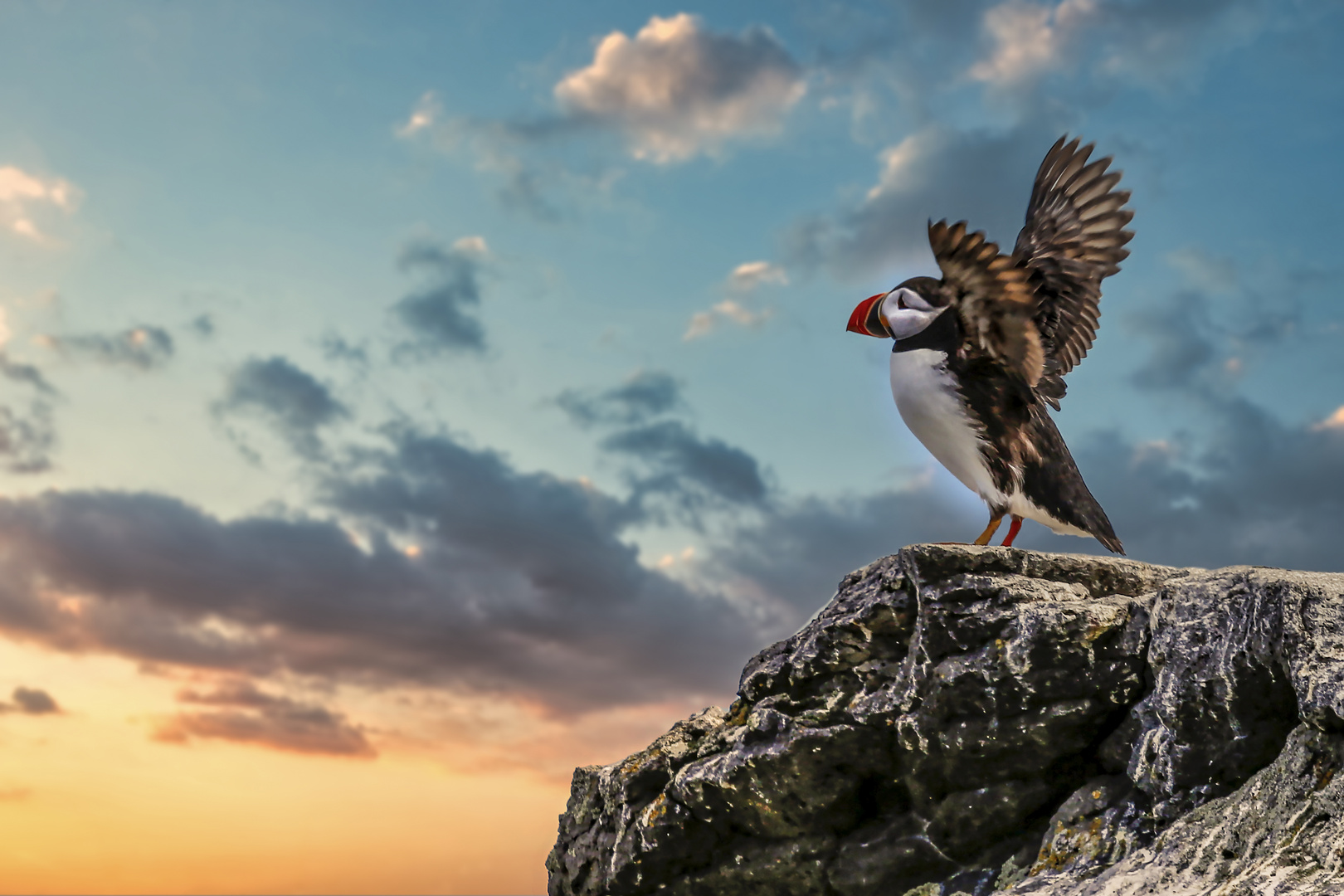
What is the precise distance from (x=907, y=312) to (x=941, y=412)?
3.36 ft

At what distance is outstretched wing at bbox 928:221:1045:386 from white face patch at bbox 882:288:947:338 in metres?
0.34

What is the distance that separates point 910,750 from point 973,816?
28.2 inches

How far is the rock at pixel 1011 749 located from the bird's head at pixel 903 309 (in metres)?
2.38

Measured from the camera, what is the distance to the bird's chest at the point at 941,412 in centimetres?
1001

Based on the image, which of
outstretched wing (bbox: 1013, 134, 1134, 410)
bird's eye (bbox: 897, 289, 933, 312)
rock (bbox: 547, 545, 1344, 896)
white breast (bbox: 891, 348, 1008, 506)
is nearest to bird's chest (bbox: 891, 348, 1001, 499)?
white breast (bbox: 891, 348, 1008, 506)

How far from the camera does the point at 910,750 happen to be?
28.1 feet

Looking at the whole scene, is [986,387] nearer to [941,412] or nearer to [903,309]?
[941,412]

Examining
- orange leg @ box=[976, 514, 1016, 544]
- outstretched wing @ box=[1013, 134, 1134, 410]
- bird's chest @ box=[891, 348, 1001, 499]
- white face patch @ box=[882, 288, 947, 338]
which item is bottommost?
orange leg @ box=[976, 514, 1016, 544]

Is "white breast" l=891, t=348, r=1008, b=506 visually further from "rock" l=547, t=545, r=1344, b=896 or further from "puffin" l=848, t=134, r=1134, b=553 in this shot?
"rock" l=547, t=545, r=1344, b=896

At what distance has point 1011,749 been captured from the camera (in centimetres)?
824

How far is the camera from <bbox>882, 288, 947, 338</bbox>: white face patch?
9984 millimetres

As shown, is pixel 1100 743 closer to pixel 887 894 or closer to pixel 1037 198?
pixel 887 894

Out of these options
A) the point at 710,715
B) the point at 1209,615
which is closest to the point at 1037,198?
the point at 1209,615

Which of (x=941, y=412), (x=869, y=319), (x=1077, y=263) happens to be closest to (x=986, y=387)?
(x=941, y=412)
